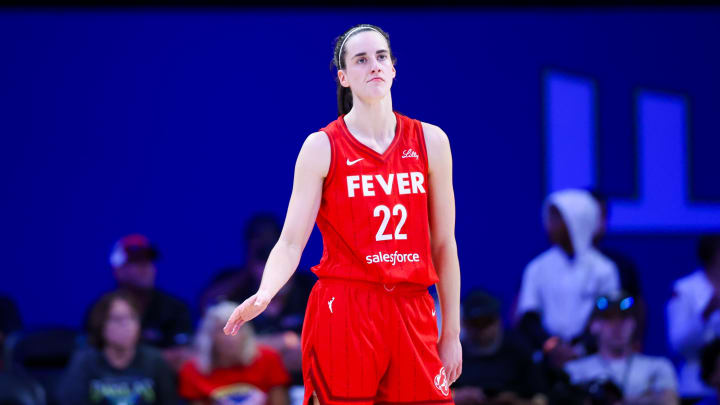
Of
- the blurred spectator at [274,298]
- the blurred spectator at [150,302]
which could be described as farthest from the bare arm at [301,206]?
the blurred spectator at [150,302]

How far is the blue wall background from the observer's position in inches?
318

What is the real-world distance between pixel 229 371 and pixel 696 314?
309cm

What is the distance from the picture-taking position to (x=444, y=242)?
3518 millimetres

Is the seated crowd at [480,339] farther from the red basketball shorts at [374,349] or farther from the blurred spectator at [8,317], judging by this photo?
the red basketball shorts at [374,349]

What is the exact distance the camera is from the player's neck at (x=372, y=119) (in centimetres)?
349

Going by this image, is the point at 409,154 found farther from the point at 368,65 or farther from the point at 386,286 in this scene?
the point at 386,286

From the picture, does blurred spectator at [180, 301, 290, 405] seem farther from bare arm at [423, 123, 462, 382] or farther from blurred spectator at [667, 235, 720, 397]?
bare arm at [423, 123, 462, 382]

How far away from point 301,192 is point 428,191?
1.35 feet

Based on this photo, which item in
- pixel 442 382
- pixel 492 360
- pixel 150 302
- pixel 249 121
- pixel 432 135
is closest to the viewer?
pixel 442 382

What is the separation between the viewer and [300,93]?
27.1 ft

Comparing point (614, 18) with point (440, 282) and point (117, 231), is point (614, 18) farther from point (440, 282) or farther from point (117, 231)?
point (440, 282)

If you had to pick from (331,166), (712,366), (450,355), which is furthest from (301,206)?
(712,366)

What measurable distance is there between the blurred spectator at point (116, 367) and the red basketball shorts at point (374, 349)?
3.16m

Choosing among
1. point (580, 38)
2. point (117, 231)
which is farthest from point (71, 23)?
point (580, 38)
